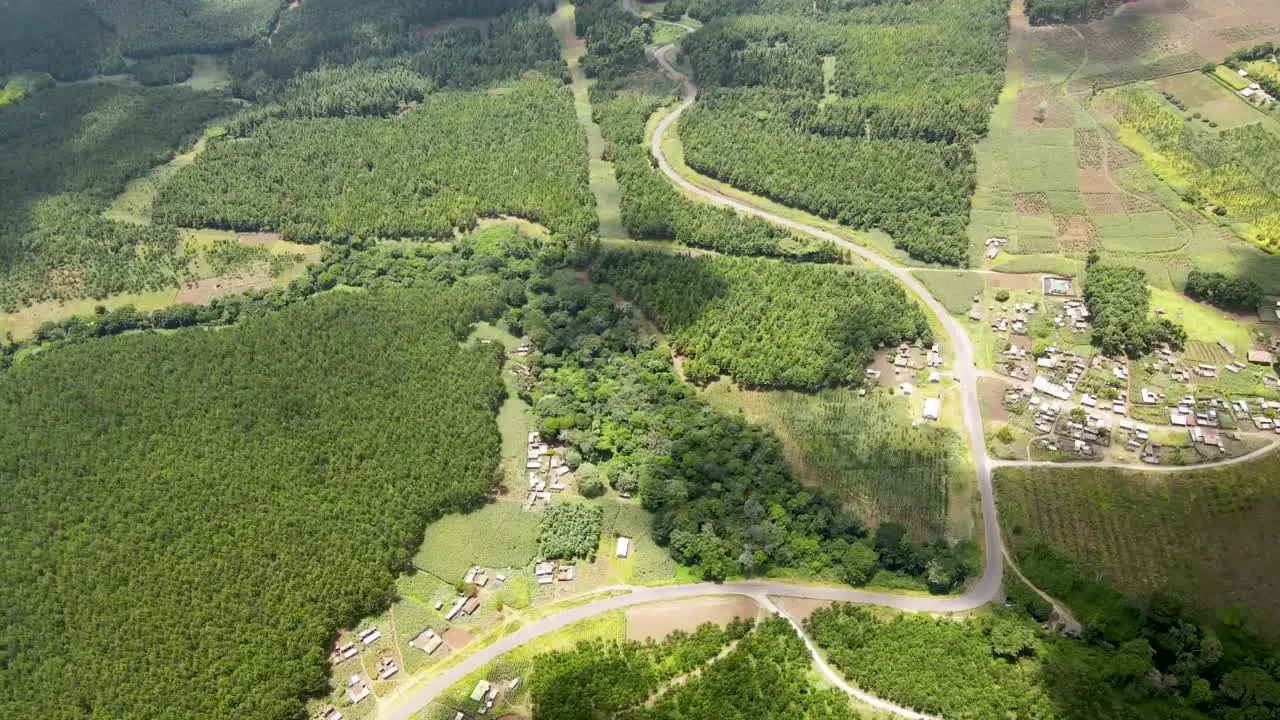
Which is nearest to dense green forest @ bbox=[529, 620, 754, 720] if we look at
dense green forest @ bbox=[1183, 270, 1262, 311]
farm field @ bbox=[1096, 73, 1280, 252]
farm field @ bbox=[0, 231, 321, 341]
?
dense green forest @ bbox=[1183, 270, 1262, 311]

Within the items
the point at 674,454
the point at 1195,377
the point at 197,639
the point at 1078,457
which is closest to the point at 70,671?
the point at 197,639

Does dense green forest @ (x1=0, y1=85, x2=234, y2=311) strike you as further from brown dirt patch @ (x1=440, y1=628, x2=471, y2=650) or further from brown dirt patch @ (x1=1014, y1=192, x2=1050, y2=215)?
brown dirt patch @ (x1=1014, y1=192, x2=1050, y2=215)

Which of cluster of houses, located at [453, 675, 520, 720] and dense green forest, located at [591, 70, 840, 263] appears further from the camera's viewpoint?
dense green forest, located at [591, 70, 840, 263]

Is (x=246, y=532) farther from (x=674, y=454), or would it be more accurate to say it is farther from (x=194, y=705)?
(x=674, y=454)

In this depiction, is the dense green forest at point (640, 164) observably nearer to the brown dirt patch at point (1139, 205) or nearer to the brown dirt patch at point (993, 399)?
the brown dirt patch at point (993, 399)

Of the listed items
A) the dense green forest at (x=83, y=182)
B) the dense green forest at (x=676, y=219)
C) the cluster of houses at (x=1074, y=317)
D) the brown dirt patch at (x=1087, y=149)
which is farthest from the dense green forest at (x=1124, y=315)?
the dense green forest at (x=83, y=182)
